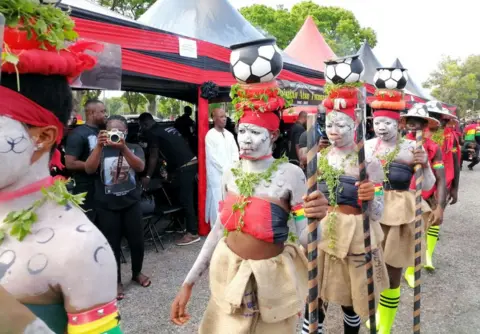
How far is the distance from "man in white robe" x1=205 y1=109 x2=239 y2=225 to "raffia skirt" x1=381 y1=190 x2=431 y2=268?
272cm

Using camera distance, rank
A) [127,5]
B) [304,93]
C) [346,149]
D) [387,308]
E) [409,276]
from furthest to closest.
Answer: [127,5]
[304,93]
[409,276]
[387,308]
[346,149]

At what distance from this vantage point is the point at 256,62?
2258 millimetres

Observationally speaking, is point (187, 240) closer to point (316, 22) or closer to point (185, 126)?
point (185, 126)

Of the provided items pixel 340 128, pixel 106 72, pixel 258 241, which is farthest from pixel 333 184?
pixel 106 72

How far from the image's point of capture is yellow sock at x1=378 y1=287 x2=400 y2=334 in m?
3.37

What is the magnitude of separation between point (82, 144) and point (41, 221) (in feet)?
9.61

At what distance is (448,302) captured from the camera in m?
4.21

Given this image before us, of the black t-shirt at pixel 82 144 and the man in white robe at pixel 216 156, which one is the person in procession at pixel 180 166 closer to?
the man in white robe at pixel 216 156

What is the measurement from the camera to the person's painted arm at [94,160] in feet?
12.4

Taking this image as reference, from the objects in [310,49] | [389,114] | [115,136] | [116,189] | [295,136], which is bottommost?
[116,189]

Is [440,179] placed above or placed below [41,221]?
below

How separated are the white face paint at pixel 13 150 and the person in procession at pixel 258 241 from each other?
1.23 meters

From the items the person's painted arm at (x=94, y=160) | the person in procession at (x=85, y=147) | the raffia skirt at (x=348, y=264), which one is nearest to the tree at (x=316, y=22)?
the person in procession at (x=85, y=147)

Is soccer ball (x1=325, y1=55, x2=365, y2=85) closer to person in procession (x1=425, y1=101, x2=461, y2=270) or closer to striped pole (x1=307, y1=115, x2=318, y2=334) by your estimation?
striped pole (x1=307, y1=115, x2=318, y2=334)
